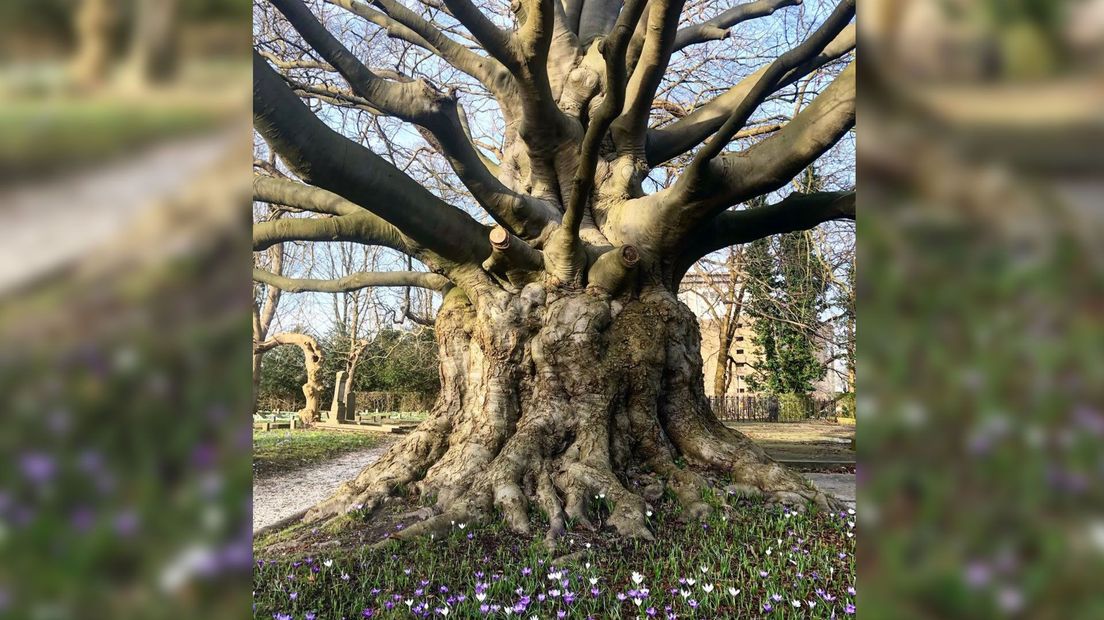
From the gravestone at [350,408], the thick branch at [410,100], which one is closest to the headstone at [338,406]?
the gravestone at [350,408]

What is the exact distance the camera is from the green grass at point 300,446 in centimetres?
1010

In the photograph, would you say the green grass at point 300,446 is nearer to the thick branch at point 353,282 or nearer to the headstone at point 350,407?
the headstone at point 350,407

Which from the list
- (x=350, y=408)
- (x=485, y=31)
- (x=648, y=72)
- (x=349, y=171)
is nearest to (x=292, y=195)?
(x=349, y=171)

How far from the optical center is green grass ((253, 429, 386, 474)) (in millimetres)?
10102

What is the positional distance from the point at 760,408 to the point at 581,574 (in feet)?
61.8

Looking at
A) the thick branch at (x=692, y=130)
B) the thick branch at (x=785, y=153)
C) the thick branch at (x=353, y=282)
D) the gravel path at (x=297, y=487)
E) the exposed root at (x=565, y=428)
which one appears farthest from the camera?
the thick branch at (x=353, y=282)

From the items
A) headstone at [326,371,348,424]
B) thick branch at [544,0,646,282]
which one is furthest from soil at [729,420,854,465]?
headstone at [326,371,348,424]

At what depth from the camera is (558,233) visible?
515cm
